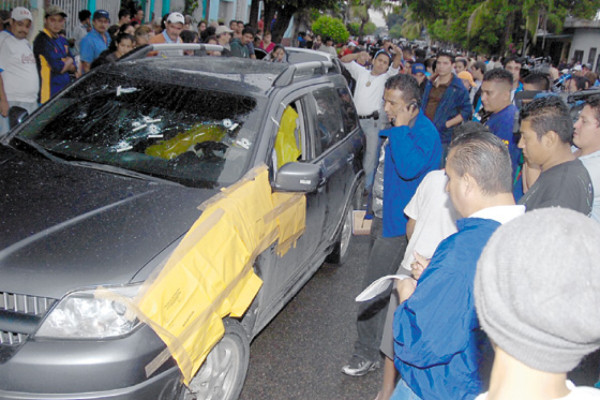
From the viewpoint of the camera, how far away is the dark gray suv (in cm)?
235

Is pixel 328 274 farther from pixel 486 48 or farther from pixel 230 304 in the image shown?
pixel 486 48

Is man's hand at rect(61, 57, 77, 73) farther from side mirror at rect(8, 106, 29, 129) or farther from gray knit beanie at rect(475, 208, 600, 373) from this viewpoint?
gray knit beanie at rect(475, 208, 600, 373)

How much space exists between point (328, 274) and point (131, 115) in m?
2.55

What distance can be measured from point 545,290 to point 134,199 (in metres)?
2.30

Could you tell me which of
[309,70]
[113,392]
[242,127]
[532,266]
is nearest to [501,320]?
[532,266]

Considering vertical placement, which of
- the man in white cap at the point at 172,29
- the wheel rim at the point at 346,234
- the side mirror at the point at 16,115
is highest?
the man in white cap at the point at 172,29

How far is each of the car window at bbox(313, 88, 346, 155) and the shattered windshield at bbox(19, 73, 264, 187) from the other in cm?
94

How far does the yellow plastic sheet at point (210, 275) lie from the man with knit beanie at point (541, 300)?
1567 millimetres

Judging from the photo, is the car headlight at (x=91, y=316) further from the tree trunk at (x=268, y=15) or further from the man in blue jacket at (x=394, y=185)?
the tree trunk at (x=268, y=15)

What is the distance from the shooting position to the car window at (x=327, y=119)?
4.56 metres

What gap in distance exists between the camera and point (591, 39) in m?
41.8

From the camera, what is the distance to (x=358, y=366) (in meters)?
3.79

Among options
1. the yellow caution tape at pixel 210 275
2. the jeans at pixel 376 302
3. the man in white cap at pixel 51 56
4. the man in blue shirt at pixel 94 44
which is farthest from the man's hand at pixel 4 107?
the jeans at pixel 376 302

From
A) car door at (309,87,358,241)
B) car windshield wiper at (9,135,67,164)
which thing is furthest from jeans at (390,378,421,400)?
car windshield wiper at (9,135,67,164)
